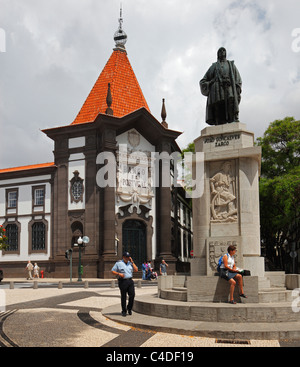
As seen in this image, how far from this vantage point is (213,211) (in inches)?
461

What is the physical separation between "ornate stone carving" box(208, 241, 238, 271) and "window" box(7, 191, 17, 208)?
107 ft

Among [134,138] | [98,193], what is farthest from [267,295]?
[134,138]

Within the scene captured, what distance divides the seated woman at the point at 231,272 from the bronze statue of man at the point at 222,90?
4181 mm

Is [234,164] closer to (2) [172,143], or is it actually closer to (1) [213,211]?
(1) [213,211]

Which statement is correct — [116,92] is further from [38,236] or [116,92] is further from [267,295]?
[267,295]

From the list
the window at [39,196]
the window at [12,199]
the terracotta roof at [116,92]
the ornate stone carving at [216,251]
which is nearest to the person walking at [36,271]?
the window at [39,196]

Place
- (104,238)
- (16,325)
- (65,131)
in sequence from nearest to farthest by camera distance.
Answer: (16,325) < (104,238) < (65,131)

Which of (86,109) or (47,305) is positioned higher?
(86,109)

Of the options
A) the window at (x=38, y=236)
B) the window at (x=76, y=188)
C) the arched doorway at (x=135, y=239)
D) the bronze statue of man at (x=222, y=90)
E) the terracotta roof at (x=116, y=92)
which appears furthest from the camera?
the terracotta roof at (x=116, y=92)

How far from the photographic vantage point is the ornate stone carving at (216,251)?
11094 mm

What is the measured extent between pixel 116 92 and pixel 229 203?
30.1m

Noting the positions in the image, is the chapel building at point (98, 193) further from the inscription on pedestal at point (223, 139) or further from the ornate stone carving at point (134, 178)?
the inscription on pedestal at point (223, 139)

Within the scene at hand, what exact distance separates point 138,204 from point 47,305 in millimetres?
22792

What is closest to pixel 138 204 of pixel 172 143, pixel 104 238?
pixel 104 238
